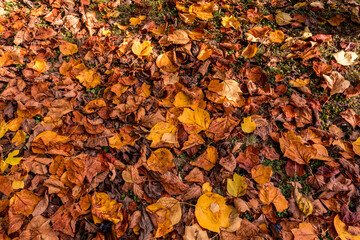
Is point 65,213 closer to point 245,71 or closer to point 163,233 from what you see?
point 163,233

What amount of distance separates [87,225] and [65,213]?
0.67 ft

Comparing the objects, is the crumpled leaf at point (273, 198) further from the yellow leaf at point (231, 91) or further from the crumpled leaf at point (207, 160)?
the yellow leaf at point (231, 91)

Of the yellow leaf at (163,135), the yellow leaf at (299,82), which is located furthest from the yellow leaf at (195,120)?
the yellow leaf at (299,82)

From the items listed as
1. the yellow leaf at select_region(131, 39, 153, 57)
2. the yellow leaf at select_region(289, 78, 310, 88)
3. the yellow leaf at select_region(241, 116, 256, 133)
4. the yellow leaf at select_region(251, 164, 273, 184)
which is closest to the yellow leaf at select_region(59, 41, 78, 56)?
the yellow leaf at select_region(131, 39, 153, 57)

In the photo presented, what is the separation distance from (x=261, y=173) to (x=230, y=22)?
1.74 m

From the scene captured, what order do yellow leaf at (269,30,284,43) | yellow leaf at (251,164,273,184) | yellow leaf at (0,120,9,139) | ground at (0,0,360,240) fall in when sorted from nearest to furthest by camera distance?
1. ground at (0,0,360,240)
2. yellow leaf at (251,164,273,184)
3. yellow leaf at (0,120,9,139)
4. yellow leaf at (269,30,284,43)

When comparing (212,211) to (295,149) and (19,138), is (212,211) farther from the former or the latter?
(19,138)

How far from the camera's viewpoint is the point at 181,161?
1978 mm

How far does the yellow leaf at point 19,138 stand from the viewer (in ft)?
6.70

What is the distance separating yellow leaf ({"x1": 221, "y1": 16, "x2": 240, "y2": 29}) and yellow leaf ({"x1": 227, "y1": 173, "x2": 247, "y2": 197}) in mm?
1715

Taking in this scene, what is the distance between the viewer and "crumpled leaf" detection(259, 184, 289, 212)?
1.75 meters

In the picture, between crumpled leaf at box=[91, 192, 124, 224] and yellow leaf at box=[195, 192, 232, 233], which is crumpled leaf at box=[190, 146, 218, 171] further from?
crumpled leaf at box=[91, 192, 124, 224]

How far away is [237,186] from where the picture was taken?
5.92 ft

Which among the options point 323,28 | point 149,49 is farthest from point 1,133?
point 323,28
